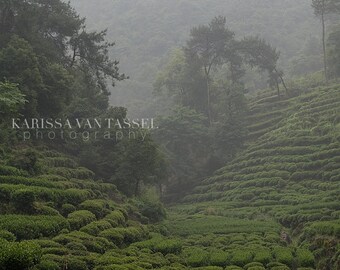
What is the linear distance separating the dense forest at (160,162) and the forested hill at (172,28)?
27.8m

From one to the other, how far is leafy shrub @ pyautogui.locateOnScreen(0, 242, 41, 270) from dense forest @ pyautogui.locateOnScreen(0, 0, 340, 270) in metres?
0.04

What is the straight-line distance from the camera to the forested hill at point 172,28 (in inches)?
4067

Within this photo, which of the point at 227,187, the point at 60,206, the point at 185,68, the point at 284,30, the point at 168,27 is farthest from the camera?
the point at 168,27

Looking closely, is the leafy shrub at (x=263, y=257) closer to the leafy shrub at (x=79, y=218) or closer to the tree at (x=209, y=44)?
the leafy shrub at (x=79, y=218)

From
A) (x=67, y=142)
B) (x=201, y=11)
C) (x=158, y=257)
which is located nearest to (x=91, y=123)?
(x=67, y=142)

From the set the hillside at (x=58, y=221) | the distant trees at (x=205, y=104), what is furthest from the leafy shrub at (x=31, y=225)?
the distant trees at (x=205, y=104)

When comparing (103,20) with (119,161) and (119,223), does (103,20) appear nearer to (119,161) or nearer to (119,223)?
(119,161)

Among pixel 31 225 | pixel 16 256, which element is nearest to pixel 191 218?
pixel 31 225

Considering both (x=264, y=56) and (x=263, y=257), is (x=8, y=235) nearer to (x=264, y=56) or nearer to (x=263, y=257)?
(x=263, y=257)

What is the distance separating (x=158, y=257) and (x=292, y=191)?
69.2 feet

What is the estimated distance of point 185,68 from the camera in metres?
70.7

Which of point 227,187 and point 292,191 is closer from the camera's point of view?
point 292,191

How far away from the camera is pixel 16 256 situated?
11914 millimetres

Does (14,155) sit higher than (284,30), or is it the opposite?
(284,30)
